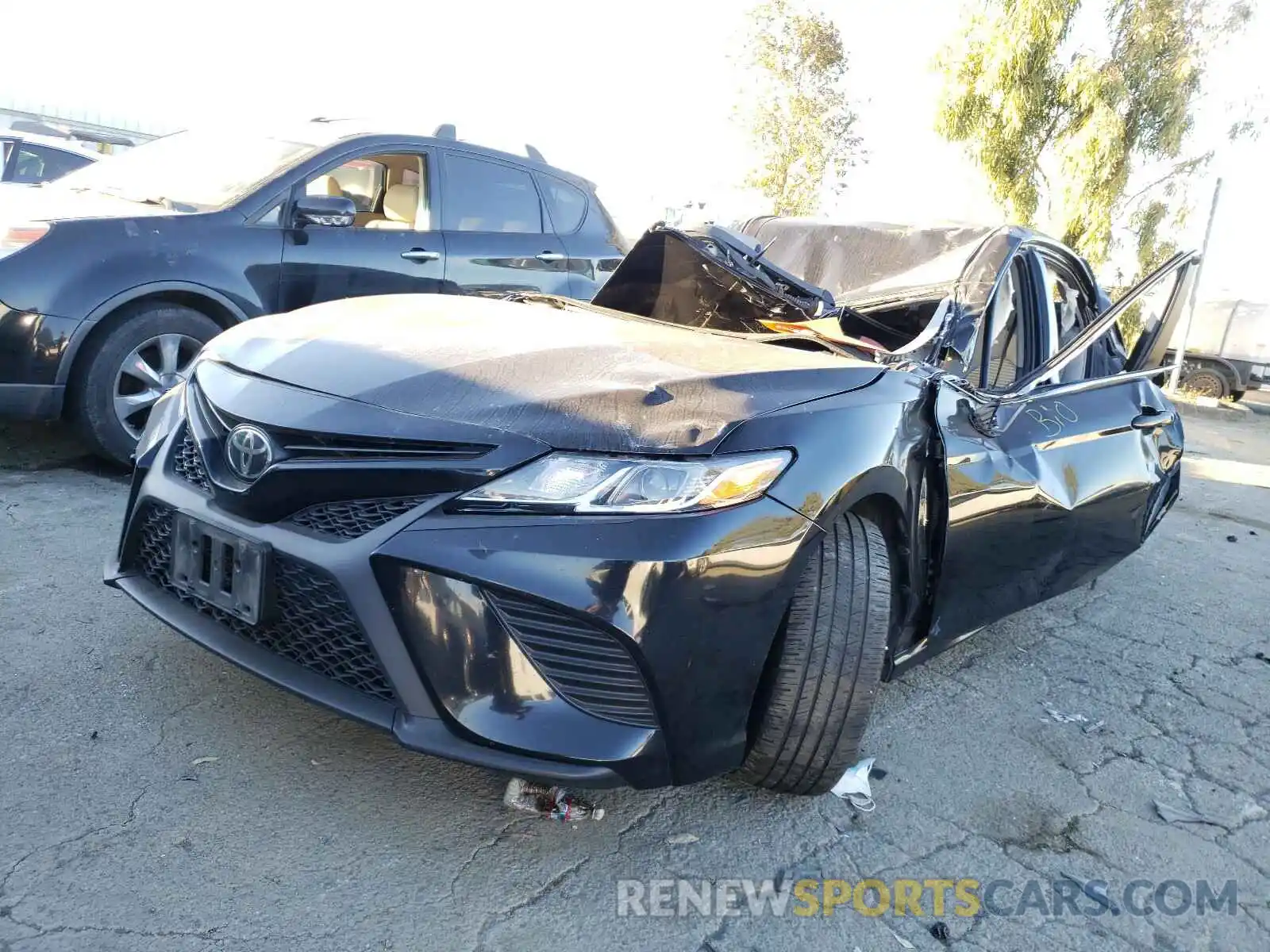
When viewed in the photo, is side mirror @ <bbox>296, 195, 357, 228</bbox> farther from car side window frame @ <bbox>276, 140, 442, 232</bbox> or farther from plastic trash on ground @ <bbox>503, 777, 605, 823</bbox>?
plastic trash on ground @ <bbox>503, 777, 605, 823</bbox>

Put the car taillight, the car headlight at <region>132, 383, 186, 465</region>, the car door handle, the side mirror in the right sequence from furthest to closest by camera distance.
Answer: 1. the side mirror
2. the car taillight
3. the car door handle
4. the car headlight at <region>132, 383, 186, 465</region>

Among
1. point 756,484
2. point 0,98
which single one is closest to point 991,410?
point 756,484

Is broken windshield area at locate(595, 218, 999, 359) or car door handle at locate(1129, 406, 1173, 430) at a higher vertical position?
broken windshield area at locate(595, 218, 999, 359)

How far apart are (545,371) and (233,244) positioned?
9.07 ft

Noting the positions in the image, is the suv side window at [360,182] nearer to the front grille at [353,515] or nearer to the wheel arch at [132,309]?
the wheel arch at [132,309]

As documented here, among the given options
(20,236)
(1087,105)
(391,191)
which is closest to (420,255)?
(391,191)

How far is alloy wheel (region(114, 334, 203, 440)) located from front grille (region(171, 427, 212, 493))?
2025mm

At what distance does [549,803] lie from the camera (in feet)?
7.13

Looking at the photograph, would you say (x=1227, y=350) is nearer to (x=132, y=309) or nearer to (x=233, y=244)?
(x=233, y=244)

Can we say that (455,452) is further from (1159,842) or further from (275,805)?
(1159,842)

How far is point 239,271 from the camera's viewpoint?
4.25 m

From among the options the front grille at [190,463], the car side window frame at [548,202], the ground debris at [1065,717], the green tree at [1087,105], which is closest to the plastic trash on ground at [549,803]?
the front grille at [190,463]

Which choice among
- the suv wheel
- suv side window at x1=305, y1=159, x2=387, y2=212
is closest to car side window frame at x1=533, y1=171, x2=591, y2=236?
suv side window at x1=305, y1=159, x2=387, y2=212

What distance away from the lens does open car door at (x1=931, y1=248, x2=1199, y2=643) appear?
2.63m
